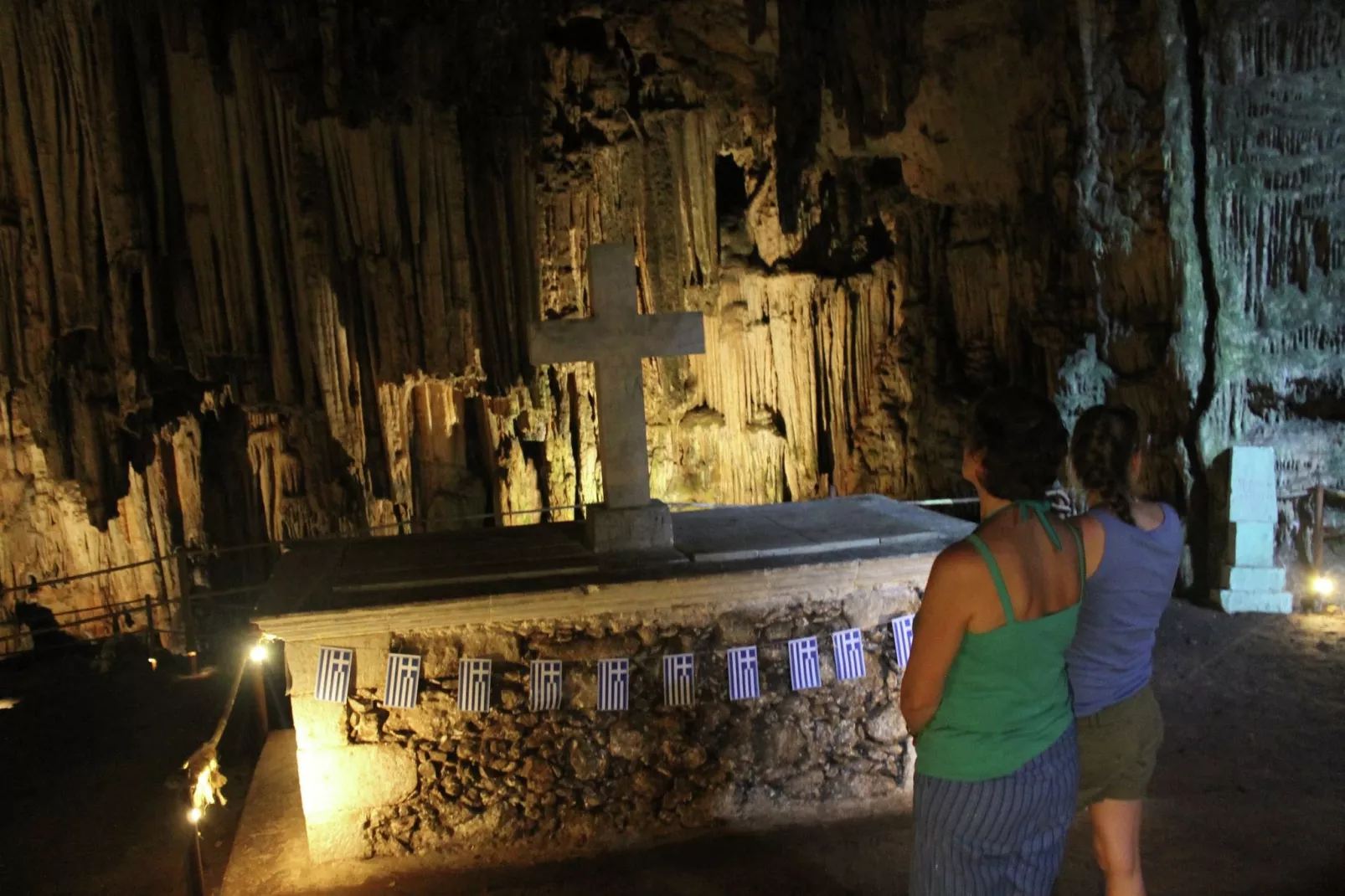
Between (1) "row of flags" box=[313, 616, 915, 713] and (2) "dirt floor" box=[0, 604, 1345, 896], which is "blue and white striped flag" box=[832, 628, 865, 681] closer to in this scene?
(1) "row of flags" box=[313, 616, 915, 713]

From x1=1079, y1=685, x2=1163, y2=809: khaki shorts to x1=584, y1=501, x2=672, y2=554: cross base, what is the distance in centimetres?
219

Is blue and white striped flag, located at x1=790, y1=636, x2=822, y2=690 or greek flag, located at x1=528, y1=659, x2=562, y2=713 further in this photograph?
blue and white striped flag, located at x1=790, y1=636, x2=822, y2=690

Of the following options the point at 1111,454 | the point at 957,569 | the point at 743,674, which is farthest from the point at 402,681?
the point at 1111,454

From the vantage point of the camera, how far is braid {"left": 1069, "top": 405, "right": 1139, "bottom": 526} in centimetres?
266

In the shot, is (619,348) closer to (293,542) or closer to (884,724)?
(884,724)

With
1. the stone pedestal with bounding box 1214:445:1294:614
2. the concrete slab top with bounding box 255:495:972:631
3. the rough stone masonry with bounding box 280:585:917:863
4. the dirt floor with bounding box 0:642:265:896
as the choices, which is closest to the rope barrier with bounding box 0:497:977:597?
the concrete slab top with bounding box 255:495:972:631

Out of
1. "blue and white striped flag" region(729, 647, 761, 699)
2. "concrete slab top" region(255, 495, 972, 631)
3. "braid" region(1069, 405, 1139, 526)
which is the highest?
"braid" region(1069, 405, 1139, 526)

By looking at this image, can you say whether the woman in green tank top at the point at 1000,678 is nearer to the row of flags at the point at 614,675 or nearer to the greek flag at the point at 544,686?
the row of flags at the point at 614,675

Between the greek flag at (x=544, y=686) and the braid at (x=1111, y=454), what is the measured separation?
7.78 ft

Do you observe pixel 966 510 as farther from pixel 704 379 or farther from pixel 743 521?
pixel 743 521

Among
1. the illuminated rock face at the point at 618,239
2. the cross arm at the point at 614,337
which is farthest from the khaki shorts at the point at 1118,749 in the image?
the illuminated rock face at the point at 618,239

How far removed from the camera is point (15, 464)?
11.7 meters

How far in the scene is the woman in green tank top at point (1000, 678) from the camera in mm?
2129

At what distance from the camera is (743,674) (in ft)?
13.7
